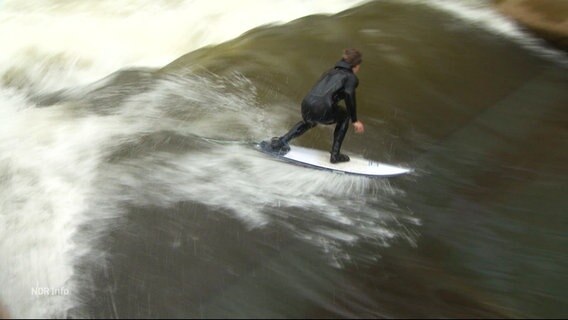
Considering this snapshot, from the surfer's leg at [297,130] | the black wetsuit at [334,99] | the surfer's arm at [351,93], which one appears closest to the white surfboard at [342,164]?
the surfer's leg at [297,130]

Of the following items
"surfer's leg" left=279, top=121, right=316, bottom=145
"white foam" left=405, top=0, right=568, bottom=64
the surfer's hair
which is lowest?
"surfer's leg" left=279, top=121, right=316, bottom=145

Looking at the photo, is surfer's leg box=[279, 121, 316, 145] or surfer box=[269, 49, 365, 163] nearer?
surfer box=[269, 49, 365, 163]

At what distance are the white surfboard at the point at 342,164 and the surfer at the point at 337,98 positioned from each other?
0.61 ft

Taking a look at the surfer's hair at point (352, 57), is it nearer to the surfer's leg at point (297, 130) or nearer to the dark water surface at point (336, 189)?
the surfer's leg at point (297, 130)

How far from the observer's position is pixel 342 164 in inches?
237

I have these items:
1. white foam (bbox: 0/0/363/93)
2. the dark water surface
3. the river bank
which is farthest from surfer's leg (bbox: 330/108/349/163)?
the river bank

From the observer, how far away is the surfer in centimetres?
554

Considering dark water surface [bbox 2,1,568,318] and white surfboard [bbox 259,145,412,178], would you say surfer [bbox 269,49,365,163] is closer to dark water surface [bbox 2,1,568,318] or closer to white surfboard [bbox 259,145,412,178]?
white surfboard [bbox 259,145,412,178]

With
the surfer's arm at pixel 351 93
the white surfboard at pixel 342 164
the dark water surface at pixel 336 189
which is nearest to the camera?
the dark water surface at pixel 336 189

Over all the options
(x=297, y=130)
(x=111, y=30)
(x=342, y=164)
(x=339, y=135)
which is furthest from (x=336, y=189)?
(x=111, y=30)

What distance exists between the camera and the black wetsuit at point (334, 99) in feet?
18.2

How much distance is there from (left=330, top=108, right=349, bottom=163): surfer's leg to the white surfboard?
6 cm

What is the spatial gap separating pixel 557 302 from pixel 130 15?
9.16 meters

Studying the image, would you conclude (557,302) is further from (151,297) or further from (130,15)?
(130,15)
